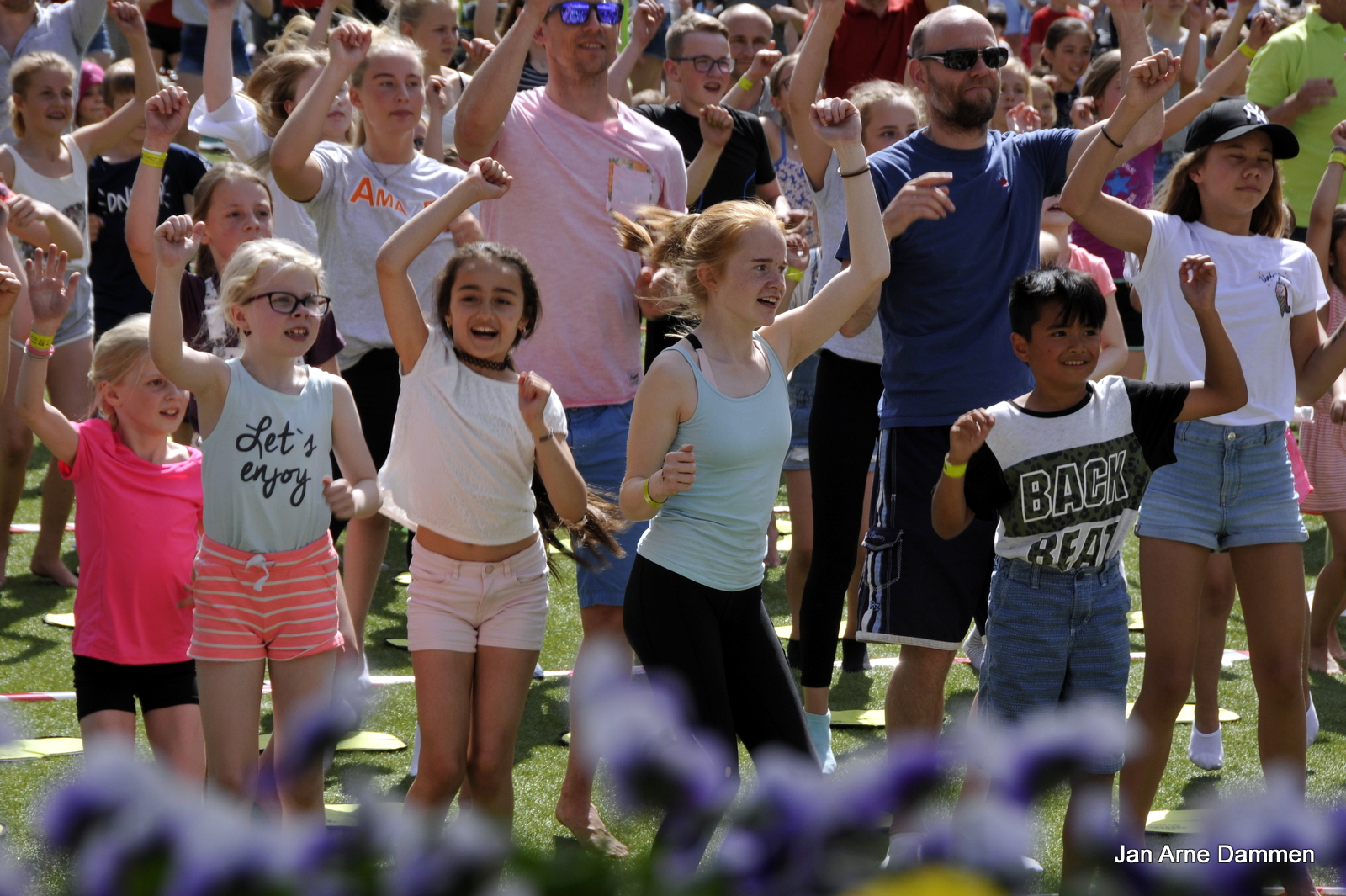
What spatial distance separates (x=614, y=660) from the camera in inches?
39.9

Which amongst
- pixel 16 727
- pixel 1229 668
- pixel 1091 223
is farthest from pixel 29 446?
pixel 16 727

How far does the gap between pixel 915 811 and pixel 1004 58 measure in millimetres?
3741

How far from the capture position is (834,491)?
497 cm

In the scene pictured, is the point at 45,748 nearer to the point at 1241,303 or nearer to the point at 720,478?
the point at 720,478

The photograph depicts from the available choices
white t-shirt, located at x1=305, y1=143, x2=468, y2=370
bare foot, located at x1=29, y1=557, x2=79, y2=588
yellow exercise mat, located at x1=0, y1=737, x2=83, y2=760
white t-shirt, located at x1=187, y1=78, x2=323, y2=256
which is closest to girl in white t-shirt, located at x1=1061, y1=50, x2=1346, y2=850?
white t-shirt, located at x1=305, y1=143, x2=468, y2=370

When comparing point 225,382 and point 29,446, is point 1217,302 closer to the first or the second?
point 225,382

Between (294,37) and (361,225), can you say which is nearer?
(361,225)

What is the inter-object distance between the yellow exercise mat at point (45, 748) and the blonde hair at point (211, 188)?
167 cm

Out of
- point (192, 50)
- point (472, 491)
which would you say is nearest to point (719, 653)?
point (472, 491)

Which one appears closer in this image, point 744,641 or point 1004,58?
point 744,641

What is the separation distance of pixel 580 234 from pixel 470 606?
4.26ft

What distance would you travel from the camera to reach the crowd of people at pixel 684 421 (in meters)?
3.68

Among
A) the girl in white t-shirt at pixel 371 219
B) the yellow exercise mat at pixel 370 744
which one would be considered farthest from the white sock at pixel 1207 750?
the girl in white t-shirt at pixel 371 219

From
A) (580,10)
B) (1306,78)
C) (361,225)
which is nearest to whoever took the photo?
(580,10)
